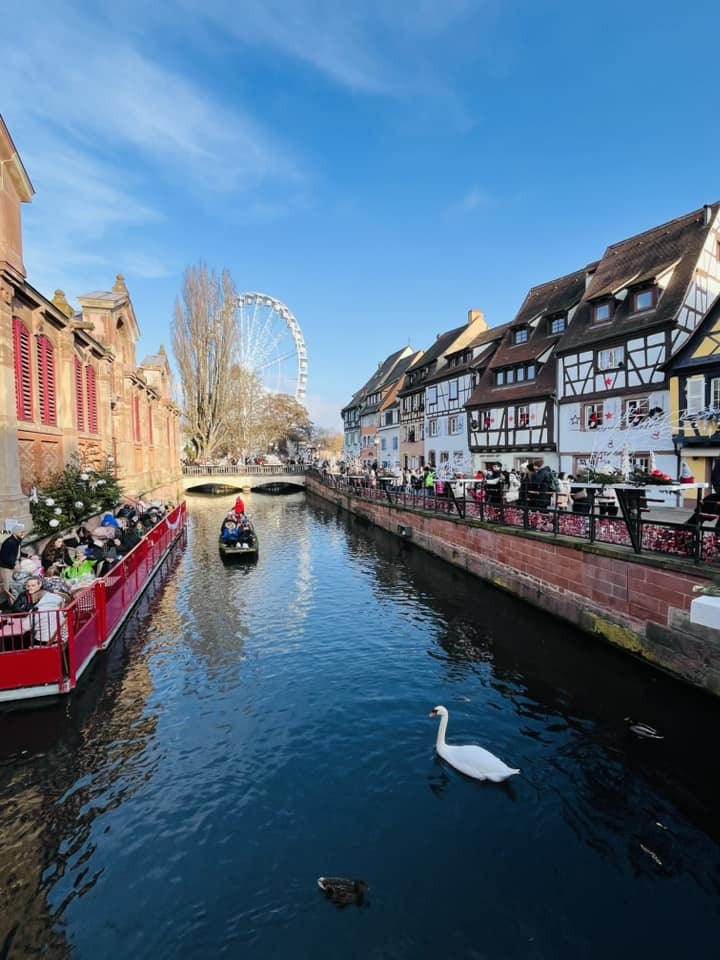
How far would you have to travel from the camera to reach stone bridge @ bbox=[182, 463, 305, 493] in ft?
174

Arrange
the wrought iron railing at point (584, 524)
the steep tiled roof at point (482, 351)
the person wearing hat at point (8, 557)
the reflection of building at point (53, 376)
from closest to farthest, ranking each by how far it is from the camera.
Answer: the wrought iron railing at point (584, 524), the person wearing hat at point (8, 557), the reflection of building at point (53, 376), the steep tiled roof at point (482, 351)

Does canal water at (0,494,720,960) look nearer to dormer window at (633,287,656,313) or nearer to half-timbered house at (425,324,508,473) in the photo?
dormer window at (633,287,656,313)

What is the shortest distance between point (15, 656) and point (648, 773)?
30.0 feet

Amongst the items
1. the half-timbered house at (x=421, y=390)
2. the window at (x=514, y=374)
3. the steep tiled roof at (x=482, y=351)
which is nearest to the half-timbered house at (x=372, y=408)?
the half-timbered house at (x=421, y=390)

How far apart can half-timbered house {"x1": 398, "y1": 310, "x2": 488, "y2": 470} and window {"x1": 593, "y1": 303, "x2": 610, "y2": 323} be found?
43.2ft

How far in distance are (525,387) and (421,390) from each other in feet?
44.9

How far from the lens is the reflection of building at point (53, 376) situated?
12.1 metres

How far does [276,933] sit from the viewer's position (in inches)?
176

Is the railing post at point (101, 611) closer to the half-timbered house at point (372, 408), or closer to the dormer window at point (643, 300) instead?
the dormer window at point (643, 300)

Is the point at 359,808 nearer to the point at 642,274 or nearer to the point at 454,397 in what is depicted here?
the point at 642,274

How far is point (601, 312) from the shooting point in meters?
24.2

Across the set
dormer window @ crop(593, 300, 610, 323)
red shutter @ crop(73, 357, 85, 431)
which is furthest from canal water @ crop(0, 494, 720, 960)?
dormer window @ crop(593, 300, 610, 323)

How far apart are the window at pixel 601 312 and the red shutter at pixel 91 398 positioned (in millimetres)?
22913

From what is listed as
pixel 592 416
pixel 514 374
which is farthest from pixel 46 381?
pixel 514 374
